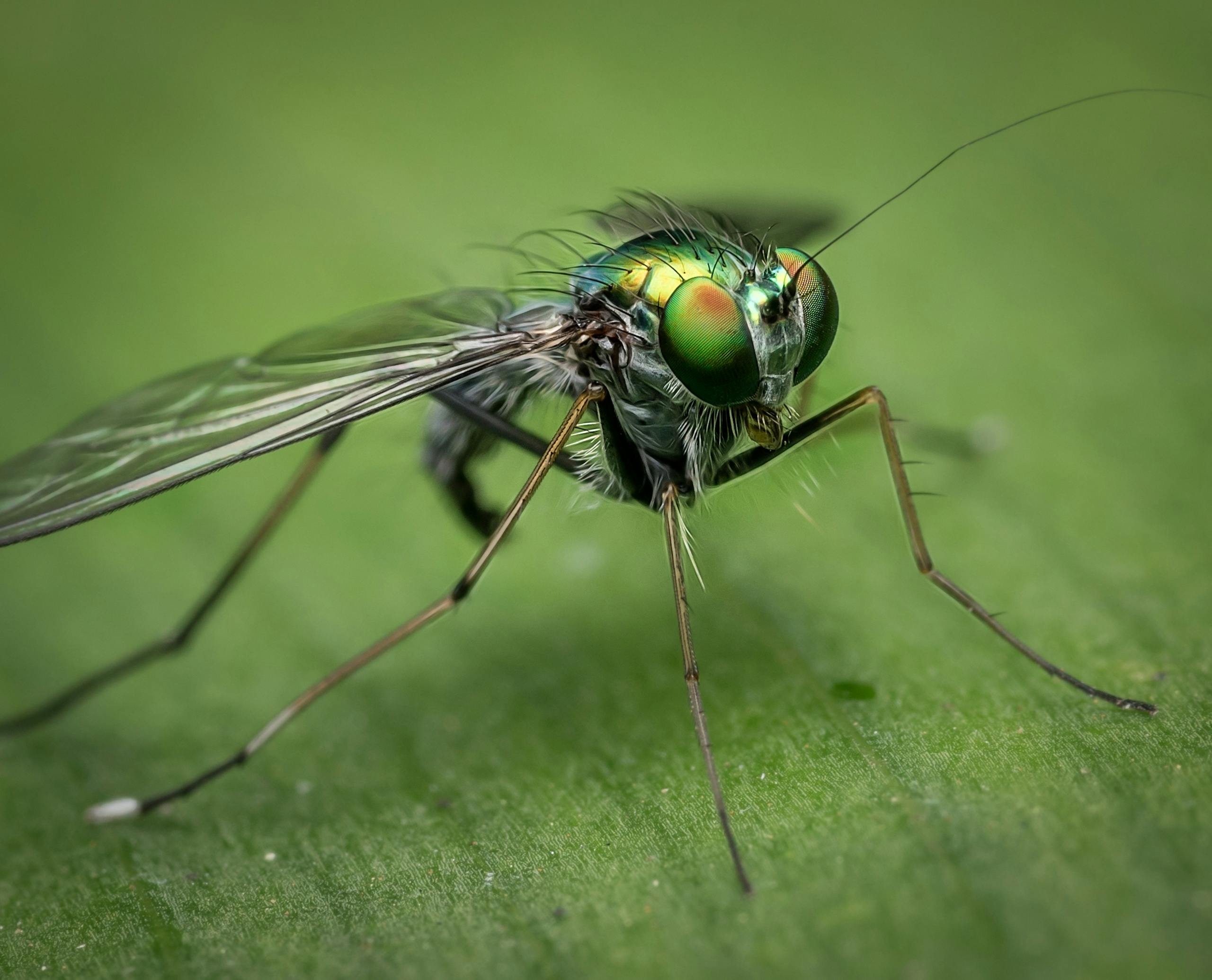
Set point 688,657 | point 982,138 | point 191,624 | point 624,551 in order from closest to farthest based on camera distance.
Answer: point 688,657 < point 982,138 < point 191,624 < point 624,551

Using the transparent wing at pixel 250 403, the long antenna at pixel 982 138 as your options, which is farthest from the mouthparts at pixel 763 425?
the transparent wing at pixel 250 403

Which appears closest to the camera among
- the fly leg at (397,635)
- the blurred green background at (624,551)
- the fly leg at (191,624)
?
the blurred green background at (624,551)

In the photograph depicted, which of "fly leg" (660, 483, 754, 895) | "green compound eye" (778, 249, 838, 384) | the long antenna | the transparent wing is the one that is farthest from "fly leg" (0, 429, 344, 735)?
the long antenna

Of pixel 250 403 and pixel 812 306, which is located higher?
pixel 812 306

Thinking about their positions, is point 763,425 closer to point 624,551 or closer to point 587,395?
point 587,395

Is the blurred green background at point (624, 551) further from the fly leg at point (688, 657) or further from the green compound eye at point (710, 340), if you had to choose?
the green compound eye at point (710, 340)

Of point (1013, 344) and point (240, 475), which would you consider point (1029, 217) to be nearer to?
point (1013, 344)

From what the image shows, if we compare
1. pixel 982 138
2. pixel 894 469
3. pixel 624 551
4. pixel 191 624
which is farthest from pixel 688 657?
pixel 191 624

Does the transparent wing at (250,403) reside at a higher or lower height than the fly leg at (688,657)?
higher
